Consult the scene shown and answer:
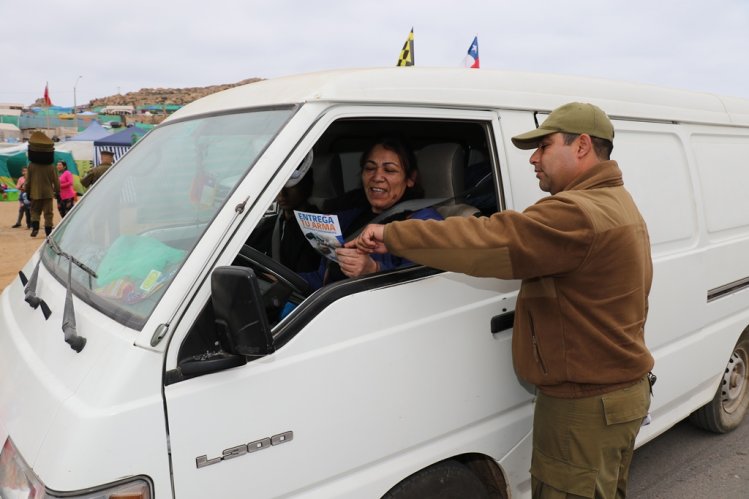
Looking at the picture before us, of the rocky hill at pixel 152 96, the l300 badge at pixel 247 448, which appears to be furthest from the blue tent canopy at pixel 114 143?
the rocky hill at pixel 152 96

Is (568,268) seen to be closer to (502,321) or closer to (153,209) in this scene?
(502,321)

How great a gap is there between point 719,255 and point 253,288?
2.95 metres

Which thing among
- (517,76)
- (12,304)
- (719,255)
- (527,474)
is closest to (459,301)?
(527,474)

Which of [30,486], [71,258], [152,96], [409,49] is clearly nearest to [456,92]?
[71,258]

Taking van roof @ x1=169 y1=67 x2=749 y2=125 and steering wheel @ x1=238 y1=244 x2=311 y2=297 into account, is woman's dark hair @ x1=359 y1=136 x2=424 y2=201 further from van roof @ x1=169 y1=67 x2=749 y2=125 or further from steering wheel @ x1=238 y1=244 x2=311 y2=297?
steering wheel @ x1=238 y1=244 x2=311 y2=297

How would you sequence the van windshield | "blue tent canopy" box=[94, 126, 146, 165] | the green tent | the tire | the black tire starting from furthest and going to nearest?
the green tent < "blue tent canopy" box=[94, 126, 146, 165] < the tire < the black tire < the van windshield

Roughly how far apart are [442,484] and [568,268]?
89 centimetres

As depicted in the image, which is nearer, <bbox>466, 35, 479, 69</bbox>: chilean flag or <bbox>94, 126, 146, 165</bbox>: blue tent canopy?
<bbox>466, 35, 479, 69</bbox>: chilean flag

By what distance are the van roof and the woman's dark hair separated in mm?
485

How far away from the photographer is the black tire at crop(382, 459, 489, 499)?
1.94 meters

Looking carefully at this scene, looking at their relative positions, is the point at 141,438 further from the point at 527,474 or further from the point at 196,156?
the point at 527,474

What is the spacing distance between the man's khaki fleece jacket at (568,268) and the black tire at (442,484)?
17.1 inches

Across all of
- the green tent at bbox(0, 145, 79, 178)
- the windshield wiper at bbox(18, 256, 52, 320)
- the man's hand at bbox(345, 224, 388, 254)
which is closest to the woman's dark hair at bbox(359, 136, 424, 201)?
the man's hand at bbox(345, 224, 388, 254)

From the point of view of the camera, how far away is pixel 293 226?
2.97 meters
